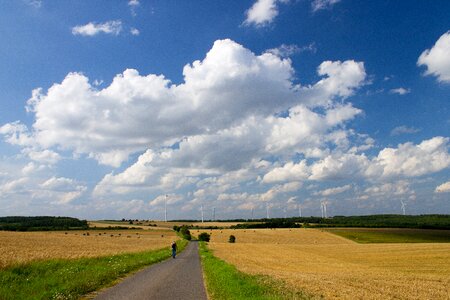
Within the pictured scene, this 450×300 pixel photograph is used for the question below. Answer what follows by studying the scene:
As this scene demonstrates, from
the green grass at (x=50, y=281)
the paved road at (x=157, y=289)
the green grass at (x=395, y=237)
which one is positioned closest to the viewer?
the green grass at (x=50, y=281)

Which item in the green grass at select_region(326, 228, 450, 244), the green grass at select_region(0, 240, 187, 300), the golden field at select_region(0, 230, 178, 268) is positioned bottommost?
the green grass at select_region(326, 228, 450, 244)

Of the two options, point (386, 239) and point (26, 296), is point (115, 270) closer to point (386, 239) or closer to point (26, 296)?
point (26, 296)

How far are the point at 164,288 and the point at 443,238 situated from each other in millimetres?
112507

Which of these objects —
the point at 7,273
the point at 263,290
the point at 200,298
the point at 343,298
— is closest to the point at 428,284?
the point at 343,298

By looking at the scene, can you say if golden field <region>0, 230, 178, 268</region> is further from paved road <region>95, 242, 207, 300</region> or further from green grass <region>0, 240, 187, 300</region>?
paved road <region>95, 242, 207, 300</region>

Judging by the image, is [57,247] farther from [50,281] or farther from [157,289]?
[157,289]

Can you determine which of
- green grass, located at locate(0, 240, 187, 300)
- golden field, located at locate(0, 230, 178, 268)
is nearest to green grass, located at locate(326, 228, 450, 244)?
golden field, located at locate(0, 230, 178, 268)

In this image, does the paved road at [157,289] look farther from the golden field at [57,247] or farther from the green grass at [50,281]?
the golden field at [57,247]

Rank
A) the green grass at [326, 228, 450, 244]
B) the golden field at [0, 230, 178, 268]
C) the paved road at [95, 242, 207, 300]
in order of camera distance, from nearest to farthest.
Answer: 1. the paved road at [95, 242, 207, 300]
2. the golden field at [0, 230, 178, 268]
3. the green grass at [326, 228, 450, 244]

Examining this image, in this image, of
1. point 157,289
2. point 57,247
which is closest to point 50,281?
point 157,289

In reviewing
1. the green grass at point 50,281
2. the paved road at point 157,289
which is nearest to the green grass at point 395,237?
the paved road at point 157,289

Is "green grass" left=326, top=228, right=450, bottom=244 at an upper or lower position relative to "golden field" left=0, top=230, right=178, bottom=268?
lower

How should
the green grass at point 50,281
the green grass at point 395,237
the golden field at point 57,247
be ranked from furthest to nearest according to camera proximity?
1. the green grass at point 395,237
2. the golden field at point 57,247
3. the green grass at point 50,281

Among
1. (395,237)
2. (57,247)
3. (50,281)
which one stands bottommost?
(395,237)
